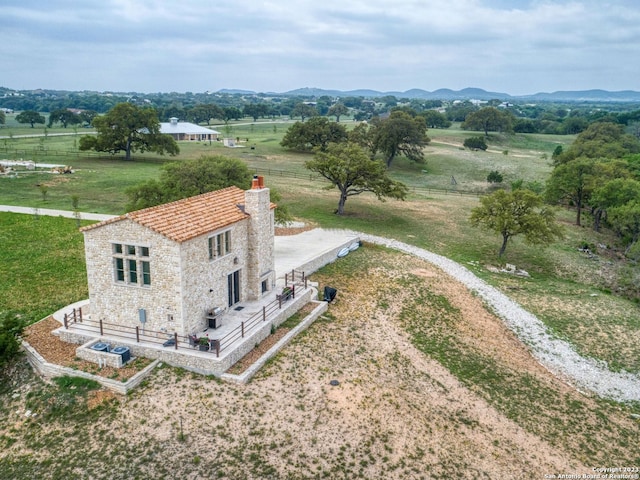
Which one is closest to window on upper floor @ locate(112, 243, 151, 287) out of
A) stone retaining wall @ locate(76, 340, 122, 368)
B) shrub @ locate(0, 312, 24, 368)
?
stone retaining wall @ locate(76, 340, 122, 368)

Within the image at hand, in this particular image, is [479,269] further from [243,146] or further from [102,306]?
[243,146]

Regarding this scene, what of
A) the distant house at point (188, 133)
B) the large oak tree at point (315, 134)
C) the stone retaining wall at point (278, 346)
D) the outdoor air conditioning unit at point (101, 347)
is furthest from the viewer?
the distant house at point (188, 133)

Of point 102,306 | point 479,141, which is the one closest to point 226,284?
point 102,306

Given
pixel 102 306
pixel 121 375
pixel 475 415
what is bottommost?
pixel 475 415

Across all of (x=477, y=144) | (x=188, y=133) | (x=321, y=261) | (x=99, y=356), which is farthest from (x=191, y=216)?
(x=477, y=144)

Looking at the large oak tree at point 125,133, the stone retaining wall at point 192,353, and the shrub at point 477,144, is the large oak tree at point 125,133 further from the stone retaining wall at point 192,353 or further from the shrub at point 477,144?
the shrub at point 477,144

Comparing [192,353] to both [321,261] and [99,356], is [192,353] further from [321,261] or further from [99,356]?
[321,261]

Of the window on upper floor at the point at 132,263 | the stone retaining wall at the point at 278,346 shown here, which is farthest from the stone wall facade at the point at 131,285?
the stone retaining wall at the point at 278,346
